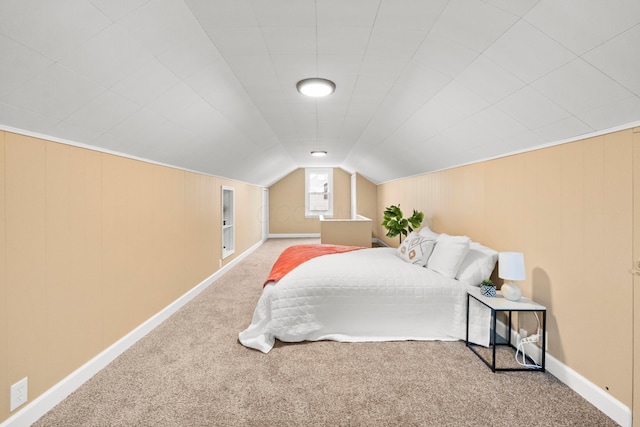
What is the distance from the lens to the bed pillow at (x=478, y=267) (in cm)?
270

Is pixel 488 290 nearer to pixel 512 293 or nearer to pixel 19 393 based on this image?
pixel 512 293

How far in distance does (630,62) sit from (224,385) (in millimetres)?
3021

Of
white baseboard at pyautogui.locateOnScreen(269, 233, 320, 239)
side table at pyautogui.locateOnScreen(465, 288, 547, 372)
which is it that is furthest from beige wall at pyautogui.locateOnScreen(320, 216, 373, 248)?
white baseboard at pyautogui.locateOnScreen(269, 233, 320, 239)

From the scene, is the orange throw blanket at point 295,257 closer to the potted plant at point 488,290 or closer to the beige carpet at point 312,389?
the beige carpet at point 312,389

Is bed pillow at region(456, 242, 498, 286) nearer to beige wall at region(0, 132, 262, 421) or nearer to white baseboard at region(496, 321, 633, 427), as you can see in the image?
white baseboard at region(496, 321, 633, 427)

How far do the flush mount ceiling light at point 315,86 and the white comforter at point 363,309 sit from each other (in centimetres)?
181

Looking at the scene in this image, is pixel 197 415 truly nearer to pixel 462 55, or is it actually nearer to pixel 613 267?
pixel 613 267

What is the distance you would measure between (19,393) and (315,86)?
2987 millimetres

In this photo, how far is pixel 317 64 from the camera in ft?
7.59

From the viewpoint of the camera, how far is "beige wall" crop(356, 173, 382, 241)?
30.0ft

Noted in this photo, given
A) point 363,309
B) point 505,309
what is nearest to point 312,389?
point 363,309

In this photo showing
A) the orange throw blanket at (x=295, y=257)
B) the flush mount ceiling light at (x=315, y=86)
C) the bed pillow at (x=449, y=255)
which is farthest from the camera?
the orange throw blanket at (x=295, y=257)

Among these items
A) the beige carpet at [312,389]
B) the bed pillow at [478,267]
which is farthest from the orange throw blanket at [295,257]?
the bed pillow at [478,267]

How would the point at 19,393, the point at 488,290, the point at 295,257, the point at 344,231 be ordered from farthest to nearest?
1. the point at 344,231
2. the point at 295,257
3. the point at 488,290
4. the point at 19,393
